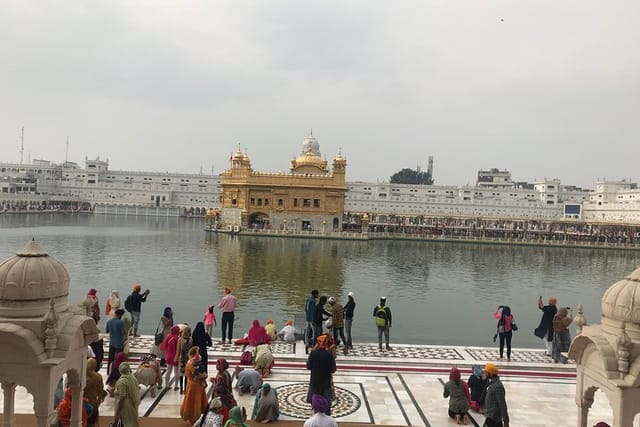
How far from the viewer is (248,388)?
7641mm

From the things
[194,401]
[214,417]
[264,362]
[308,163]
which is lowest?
[264,362]

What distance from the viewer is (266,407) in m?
6.58

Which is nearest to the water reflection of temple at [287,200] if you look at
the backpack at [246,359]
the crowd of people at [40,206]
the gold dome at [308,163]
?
the gold dome at [308,163]

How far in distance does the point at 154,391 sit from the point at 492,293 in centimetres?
1585

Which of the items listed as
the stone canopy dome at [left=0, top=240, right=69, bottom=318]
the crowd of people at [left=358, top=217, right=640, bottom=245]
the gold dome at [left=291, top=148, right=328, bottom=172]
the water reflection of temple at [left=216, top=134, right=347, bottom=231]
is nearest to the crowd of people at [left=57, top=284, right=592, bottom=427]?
the stone canopy dome at [left=0, top=240, right=69, bottom=318]

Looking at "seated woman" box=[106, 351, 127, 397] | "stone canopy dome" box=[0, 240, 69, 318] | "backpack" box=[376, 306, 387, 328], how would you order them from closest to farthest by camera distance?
"stone canopy dome" box=[0, 240, 69, 318], "seated woman" box=[106, 351, 127, 397], "backpack" box=[376, 306, 387, 328]

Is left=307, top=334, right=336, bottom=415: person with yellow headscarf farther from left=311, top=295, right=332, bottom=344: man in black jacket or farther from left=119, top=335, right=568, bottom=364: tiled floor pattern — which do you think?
left=119, top=335, right=568, bottom=364: tiled floor pattern

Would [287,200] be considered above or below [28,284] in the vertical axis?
above

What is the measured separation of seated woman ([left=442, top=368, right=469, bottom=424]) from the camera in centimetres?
696

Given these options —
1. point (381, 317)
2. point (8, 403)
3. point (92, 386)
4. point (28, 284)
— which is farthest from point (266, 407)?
point (381, 317)

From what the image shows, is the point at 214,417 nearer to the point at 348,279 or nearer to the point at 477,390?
the point at 477,390

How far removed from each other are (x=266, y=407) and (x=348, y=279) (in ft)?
52.1

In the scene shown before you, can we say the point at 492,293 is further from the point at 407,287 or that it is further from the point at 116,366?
the point at 116,366

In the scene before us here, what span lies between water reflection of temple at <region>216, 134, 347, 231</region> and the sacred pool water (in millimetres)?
11697
